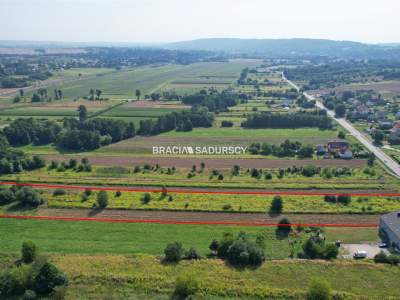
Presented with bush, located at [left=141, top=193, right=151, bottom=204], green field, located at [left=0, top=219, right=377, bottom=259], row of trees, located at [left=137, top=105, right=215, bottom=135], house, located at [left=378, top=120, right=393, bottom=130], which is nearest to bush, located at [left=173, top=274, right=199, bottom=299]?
green field, located at [left=0, top=219, right=377, bottom=259]

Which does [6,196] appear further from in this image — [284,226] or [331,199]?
[331,199]

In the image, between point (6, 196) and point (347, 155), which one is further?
point (347, 155)

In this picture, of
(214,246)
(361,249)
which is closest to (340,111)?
(361,249)

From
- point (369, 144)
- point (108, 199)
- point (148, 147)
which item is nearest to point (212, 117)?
point (148, 147)

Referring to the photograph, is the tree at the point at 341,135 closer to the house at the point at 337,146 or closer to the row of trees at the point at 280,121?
the house at the point at 337,146

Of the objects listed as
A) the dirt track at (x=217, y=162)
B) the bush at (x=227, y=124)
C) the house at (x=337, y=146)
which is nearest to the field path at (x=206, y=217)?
the dirt track at (x=217, y=162)

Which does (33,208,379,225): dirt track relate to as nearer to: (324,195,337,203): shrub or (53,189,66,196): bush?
(324,195,337,203): shrub
